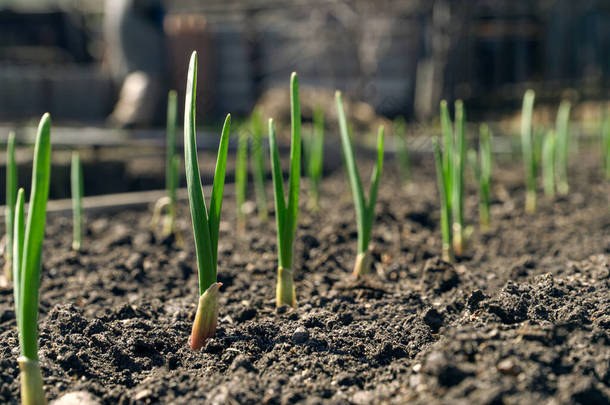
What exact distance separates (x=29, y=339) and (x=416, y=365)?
711 millimetres

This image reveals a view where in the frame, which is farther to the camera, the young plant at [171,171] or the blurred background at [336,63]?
the blurred background at [336,63]

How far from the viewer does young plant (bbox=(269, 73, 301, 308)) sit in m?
1.40

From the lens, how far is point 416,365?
1203mm

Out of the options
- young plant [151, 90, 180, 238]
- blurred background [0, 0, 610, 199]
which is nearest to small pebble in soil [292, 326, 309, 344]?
young plant [151, 90, 180, 238]

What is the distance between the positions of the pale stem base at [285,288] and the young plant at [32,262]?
65 centimetres

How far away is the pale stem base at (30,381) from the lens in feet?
3.45

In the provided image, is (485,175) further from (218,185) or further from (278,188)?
(218,185)

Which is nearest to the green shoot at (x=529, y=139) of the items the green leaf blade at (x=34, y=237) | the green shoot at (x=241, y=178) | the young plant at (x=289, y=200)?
the green shoot at (x=241, y=178)

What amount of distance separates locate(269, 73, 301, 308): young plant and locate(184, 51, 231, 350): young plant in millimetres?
161

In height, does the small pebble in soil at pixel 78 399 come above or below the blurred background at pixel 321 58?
below

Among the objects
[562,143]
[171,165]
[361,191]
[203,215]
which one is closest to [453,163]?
[361,191]

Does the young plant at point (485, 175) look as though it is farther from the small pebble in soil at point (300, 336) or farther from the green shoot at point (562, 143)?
the small pebble in soil at point (300, 336)

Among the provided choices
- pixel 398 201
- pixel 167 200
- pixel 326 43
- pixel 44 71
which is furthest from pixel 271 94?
pixel 167 200

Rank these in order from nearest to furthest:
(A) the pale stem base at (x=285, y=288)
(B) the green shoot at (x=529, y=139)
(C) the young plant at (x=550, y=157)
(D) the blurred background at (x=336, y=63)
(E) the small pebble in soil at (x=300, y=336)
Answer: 1. (E) the small pebble in soil at (x=300, y=336)
2. (A) the pale stem base at (x=285, y=288)
3. (B) the green shoot at (x=529, y=139)
4. (C) the young plant at (x=550, y=157)
5. (D) the blurred background at (x=336, y=63)
